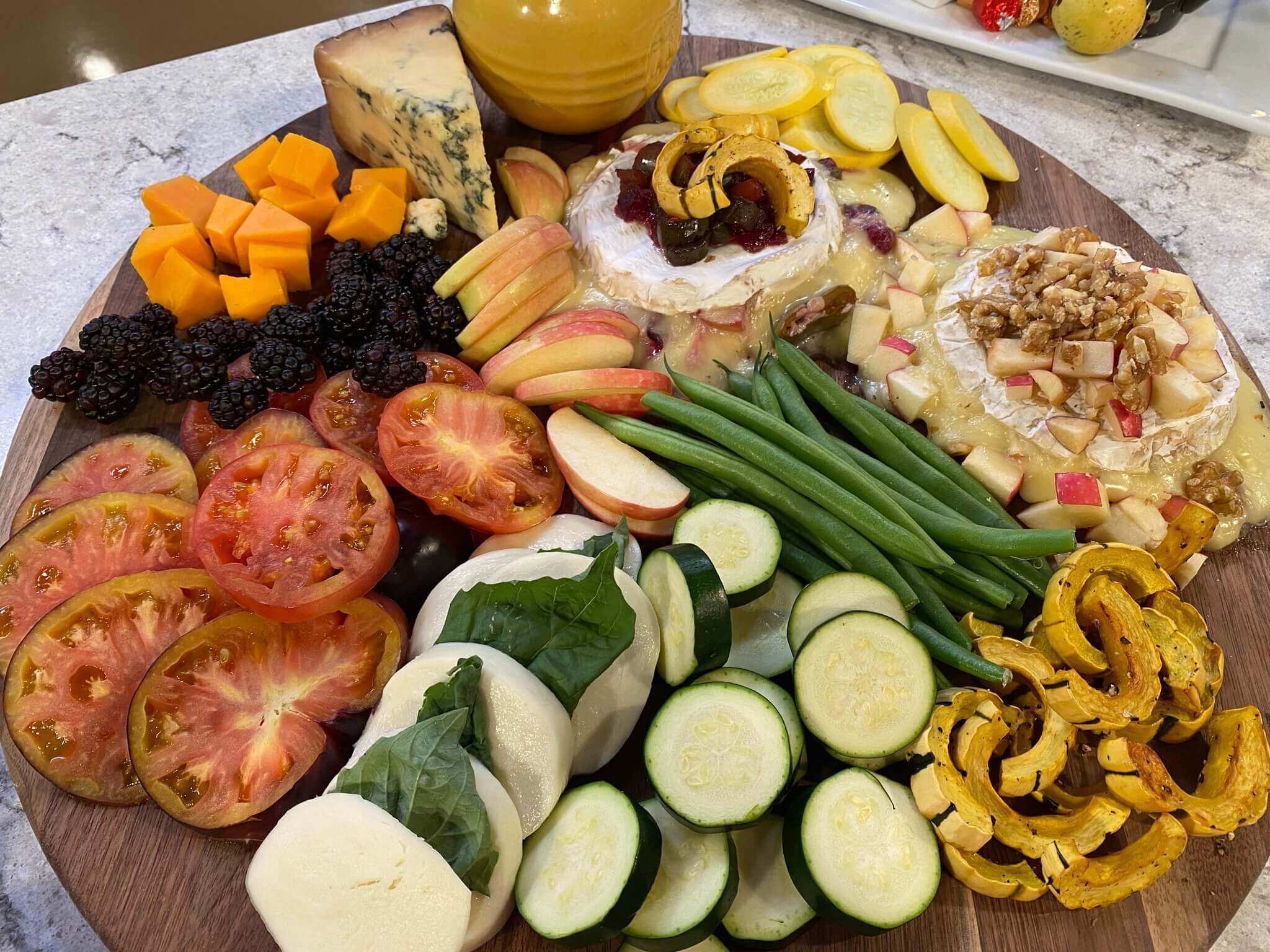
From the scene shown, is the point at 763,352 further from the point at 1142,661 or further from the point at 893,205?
the point at 1142,661

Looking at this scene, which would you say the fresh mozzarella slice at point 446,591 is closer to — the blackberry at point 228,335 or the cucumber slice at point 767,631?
the cucumber slice at point 767,631

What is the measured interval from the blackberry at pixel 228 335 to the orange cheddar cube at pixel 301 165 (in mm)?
613

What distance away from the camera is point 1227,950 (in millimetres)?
2488

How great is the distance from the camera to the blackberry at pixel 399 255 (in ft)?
10.1

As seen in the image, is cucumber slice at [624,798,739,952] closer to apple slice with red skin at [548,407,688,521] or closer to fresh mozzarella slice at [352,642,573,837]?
fresh mozzarella slice at [352,642,573,837]

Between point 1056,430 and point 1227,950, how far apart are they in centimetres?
160

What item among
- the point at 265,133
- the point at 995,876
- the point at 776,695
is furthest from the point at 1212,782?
the point at 265,133

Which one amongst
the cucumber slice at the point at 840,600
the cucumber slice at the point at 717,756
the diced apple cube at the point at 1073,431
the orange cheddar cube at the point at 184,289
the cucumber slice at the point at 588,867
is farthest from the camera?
the orange cheddar cube at the point at 184,289

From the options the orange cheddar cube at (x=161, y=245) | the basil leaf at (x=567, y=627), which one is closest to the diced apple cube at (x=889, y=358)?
the basil leaf at (x=567, y=627)

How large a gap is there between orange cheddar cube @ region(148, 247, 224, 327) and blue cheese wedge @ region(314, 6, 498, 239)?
86cm

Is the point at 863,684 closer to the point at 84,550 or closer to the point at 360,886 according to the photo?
the point at 360,886

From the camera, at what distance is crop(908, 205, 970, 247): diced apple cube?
330 centimetres

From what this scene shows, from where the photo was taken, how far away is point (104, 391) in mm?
2820

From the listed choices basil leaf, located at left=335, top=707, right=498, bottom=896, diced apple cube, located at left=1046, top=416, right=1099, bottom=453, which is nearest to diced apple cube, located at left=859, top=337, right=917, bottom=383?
diced apple cube, located at left=1046, top=416, right=1099, bottom=453
